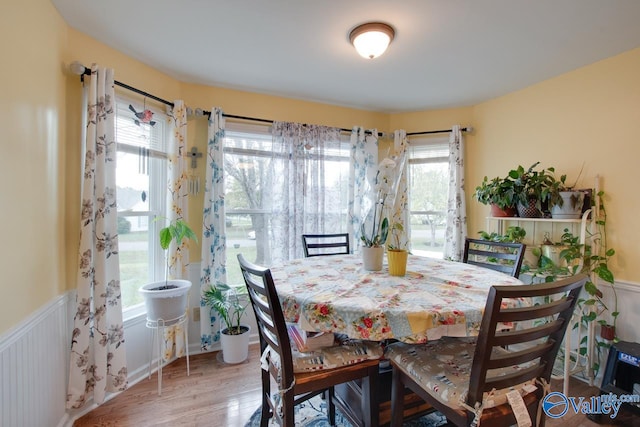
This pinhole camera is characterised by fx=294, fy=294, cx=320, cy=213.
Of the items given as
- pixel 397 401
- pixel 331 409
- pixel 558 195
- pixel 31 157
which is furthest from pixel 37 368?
pixel 558 195

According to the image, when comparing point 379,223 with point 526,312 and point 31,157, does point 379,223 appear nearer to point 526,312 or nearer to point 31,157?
point 526,312

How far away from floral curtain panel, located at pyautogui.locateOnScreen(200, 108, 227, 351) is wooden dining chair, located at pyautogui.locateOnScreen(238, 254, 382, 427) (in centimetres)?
135

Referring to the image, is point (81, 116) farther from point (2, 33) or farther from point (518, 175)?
point (518, 175)

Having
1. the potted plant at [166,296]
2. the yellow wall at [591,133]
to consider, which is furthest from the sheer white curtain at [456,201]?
the potted plant at [166,296]

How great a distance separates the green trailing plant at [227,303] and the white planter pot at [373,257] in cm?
133

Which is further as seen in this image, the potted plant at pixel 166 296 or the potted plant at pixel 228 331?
the potted plant at pixel 228 331

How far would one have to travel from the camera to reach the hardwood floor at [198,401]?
1802mm

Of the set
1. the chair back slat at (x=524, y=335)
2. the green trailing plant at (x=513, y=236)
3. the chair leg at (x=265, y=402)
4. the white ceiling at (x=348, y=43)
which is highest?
the white ceiling at (x=348, y=43)

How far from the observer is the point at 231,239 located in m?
2.90

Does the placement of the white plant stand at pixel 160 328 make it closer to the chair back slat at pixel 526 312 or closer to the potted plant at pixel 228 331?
the potted plant at pixel 228 331

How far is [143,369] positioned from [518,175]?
3442mm

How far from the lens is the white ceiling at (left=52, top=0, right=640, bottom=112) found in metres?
1.66

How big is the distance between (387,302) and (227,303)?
178cm

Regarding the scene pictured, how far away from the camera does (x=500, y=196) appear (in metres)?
2.62
